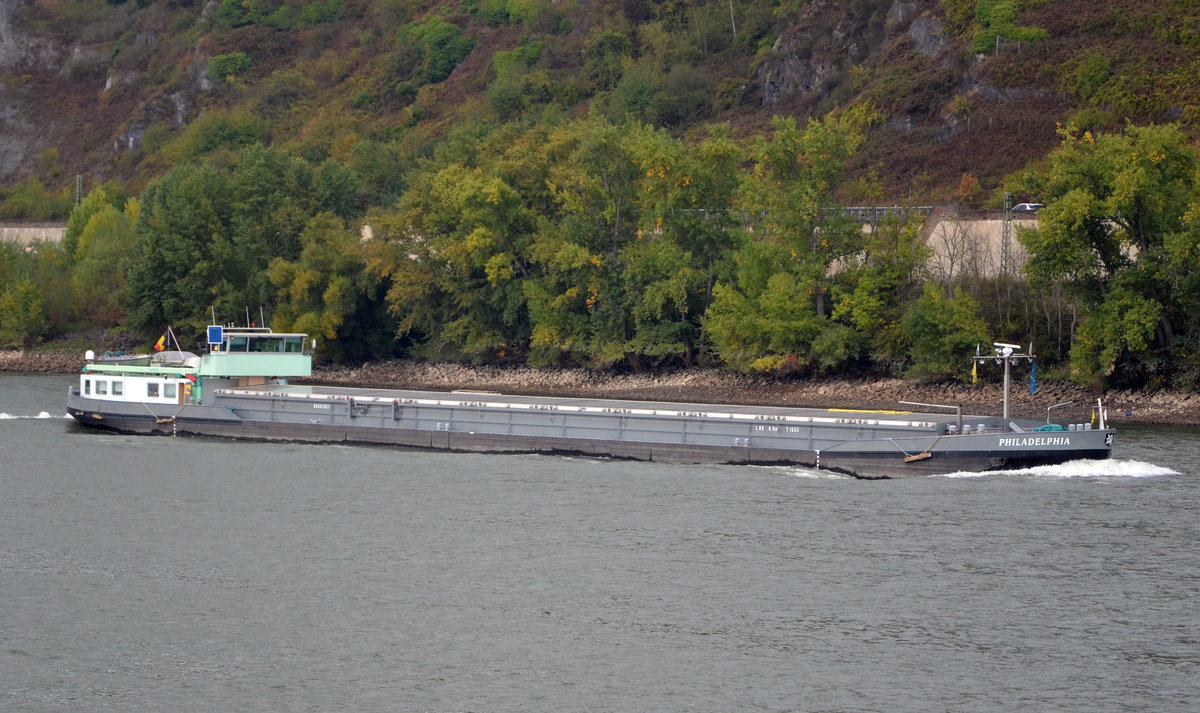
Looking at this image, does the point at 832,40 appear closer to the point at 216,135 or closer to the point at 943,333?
the point at 943,333

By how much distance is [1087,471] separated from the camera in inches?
1762

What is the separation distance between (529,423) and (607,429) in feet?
10.5

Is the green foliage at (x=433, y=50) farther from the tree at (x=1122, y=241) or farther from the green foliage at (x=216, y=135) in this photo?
the tree at (x=1122, y=241)

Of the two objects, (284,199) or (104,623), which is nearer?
(104,623)

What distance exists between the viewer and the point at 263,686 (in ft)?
86.5

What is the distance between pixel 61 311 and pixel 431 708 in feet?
284

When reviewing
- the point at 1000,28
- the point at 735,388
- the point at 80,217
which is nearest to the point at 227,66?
the point at 80,217

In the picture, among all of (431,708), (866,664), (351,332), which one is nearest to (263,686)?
(431,708)

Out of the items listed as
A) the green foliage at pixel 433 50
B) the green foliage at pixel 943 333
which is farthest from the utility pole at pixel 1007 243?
the green foliage at pixel 433 50

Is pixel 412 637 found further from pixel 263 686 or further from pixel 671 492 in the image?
pixel 671 492

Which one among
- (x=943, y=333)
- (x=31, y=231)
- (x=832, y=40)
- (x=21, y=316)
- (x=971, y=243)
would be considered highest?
(x=832, y=40)

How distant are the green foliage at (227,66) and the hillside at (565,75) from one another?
281mm

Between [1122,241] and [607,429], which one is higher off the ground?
[1122,241]

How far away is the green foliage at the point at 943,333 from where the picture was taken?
68.0m
